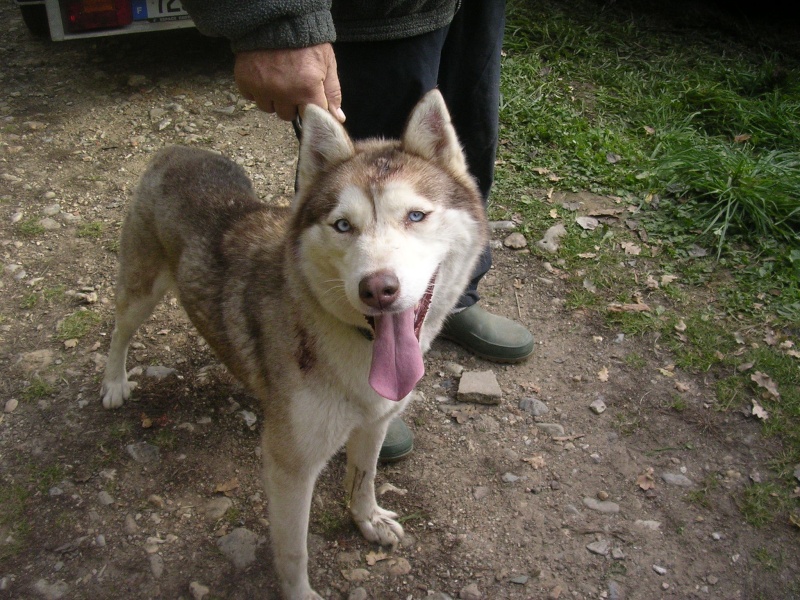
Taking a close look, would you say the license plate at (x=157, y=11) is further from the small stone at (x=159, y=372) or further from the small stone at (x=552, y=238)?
the small stone at (x=552, y=238)

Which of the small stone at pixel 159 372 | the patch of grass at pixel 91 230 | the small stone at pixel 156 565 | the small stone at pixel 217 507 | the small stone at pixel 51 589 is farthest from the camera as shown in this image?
the patch of grass at pixel 91 230

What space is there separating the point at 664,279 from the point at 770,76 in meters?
2.72

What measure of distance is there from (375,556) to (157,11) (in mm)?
4459

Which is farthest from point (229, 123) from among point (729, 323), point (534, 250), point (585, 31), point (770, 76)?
point (770, 76)

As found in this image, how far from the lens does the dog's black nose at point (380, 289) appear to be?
201 centimetres

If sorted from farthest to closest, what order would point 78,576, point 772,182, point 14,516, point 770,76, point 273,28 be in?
point 770,76
point 772,182
point 14,516
point 78,576
point 273,28

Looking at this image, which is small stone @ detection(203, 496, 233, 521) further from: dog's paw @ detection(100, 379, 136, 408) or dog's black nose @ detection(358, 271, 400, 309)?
dog's black nose @ detection(358, 271, 400, 309)

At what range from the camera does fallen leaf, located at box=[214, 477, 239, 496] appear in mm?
3101

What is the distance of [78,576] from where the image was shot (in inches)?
107

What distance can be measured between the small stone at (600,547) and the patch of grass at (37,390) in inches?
106

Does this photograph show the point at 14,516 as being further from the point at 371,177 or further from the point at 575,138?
the point at 575,138

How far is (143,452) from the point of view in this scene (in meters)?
3.24

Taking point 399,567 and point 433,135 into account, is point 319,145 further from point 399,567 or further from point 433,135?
point 399,567

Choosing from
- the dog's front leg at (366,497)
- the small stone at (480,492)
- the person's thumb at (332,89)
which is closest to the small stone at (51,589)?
the dog's front leg at (366,497)
